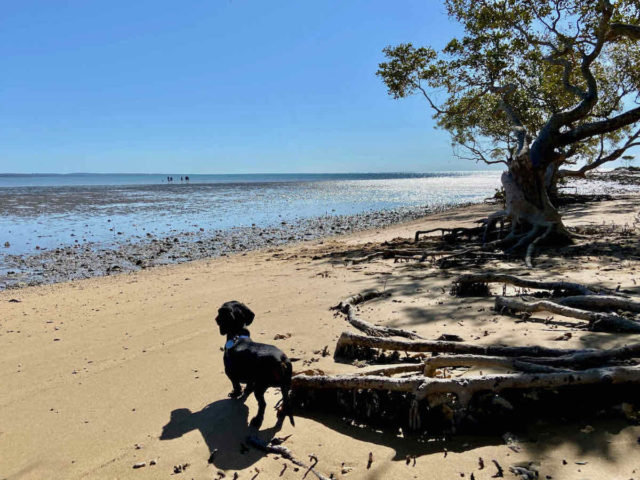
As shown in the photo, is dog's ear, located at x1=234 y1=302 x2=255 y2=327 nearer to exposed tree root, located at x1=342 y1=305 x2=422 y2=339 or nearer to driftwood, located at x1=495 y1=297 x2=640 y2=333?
exposed tree root, located at x1=342 y1=305 x2=422 y2=339

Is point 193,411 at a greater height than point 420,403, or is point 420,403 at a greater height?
point 420,403

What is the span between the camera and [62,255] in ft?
48.5

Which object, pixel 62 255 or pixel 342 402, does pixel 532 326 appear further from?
pixel 62 255

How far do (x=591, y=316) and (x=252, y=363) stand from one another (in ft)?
11.3

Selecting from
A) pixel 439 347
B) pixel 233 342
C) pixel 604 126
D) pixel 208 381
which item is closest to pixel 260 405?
pixel 233 342

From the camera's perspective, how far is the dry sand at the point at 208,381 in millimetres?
2793

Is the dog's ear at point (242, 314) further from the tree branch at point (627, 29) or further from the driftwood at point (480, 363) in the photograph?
the tree branch at point (627, 29)

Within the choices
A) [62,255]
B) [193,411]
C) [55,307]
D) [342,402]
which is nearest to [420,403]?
[342,402]

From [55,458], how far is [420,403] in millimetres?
2682

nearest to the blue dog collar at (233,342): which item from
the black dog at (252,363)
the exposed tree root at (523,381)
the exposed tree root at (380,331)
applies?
the black dog at (252,363)

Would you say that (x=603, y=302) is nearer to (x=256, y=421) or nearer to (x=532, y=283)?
(x=532, y=283)

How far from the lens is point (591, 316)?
14.7 ft

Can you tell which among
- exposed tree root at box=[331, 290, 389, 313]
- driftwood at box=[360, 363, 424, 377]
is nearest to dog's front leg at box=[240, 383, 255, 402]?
driftwood at box=[360, 363, 424, 377]

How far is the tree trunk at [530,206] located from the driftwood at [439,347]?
6823 millimetres
